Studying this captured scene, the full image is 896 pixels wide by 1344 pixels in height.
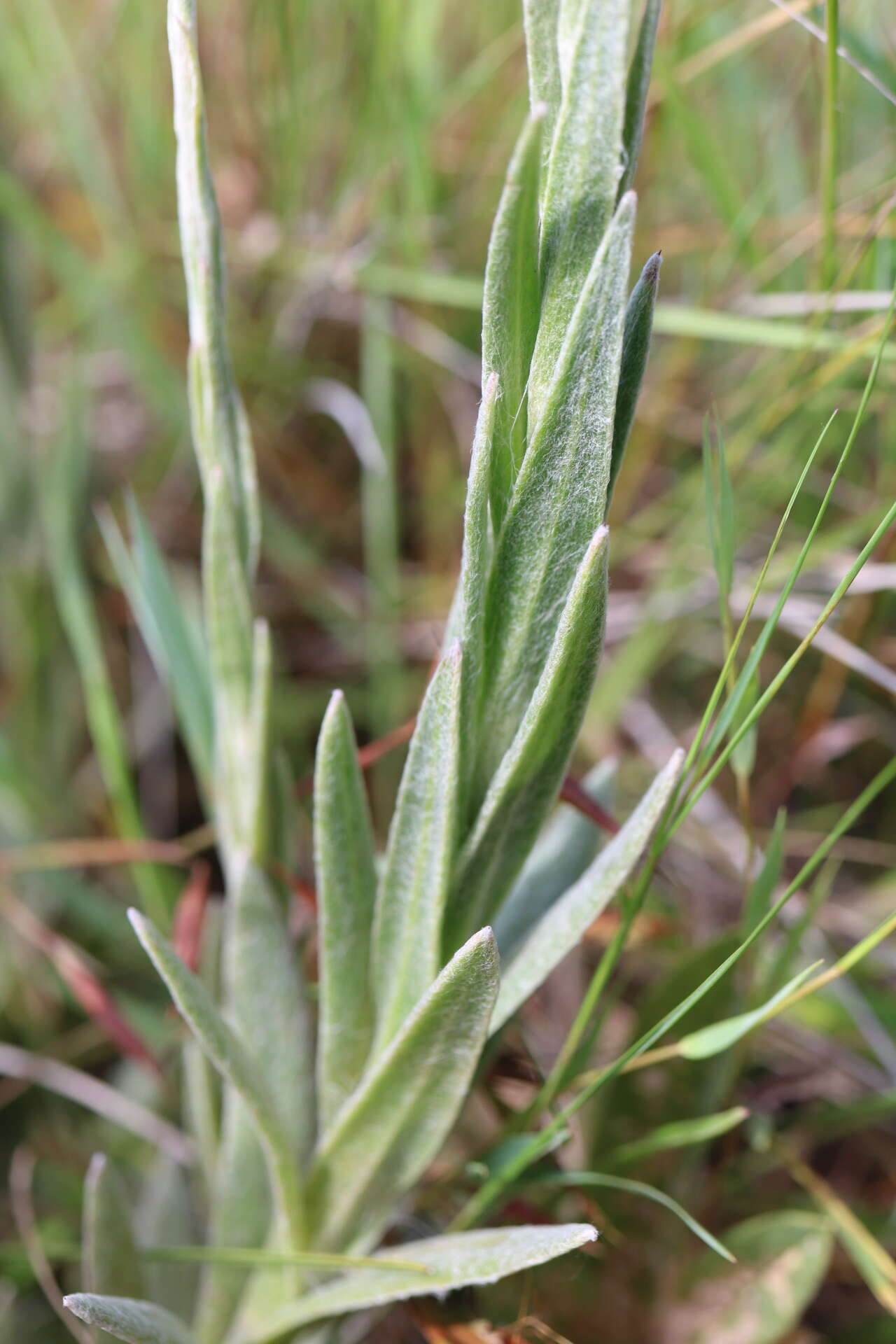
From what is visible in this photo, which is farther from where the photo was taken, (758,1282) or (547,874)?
(758,1282)

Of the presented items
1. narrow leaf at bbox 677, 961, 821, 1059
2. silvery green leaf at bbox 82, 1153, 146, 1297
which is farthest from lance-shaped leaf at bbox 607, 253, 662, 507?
silvery green leaf at bbox 82, 1153, 146, 1297

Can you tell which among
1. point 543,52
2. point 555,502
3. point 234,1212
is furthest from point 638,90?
point 234,1212

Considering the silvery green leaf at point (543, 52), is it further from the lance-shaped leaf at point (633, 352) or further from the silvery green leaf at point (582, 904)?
the silvery green leaf at point (582, 904)

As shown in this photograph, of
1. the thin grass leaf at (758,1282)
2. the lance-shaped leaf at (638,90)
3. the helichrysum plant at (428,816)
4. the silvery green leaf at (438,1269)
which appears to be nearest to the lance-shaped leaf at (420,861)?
the helichrysum plant at (428,816)

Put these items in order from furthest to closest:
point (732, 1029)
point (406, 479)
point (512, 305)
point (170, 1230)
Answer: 1. point (406, 479)
2. point (170, 1230)
3. point (732, 1029)
4. point (512, 305)

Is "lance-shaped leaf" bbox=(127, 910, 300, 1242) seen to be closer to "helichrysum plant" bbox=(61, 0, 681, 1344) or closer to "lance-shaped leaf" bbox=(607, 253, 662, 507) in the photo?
"helichrysum plant" bbox=(61, 0, 681, 1344)

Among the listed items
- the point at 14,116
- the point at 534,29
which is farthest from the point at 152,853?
the point at 14,116

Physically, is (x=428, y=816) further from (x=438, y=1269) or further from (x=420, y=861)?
(x=438, y=1269)

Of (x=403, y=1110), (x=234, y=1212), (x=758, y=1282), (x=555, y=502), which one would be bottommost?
(x=758, y=1282)
